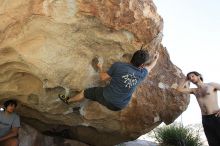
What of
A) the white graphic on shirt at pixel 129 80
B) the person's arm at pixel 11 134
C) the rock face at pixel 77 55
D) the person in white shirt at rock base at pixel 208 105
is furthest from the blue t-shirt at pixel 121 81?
the person's arm at pixel 11 134

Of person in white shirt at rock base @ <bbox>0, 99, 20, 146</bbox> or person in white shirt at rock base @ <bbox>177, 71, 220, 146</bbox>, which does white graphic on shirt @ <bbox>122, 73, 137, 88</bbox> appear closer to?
person in white shirt at rock base @ <bbox>177, 71, 220, 146</bbox>

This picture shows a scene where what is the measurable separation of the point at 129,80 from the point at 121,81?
6.3 inches

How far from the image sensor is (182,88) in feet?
24.2

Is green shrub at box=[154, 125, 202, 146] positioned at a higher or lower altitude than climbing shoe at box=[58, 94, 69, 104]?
lower

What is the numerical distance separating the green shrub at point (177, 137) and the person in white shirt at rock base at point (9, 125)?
200 inches

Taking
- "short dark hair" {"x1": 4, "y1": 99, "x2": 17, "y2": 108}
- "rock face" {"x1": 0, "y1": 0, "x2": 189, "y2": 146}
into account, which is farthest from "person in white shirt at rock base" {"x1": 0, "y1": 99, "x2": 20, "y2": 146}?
"rock face" {"x1": 0, "y1": 0, "x2": 189, "y2": 146}

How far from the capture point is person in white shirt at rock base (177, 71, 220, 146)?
659 cm

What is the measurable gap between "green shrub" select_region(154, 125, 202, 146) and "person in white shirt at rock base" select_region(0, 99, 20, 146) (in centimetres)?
508

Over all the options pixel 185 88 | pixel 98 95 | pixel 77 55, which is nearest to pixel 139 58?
pixel 98 95

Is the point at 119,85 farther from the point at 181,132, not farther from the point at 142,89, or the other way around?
the point at 181,132

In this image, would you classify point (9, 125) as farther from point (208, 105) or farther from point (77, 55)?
point (208, 105)

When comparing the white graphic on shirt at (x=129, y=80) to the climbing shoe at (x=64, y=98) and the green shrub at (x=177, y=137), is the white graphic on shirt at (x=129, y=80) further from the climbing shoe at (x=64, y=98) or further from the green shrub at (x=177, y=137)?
the green shrub at (x=177, y=137)

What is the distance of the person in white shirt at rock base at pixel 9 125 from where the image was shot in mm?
7277

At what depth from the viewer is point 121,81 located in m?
6.04
